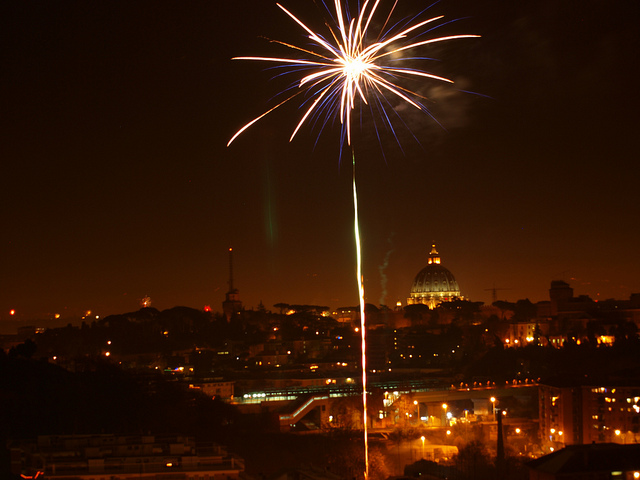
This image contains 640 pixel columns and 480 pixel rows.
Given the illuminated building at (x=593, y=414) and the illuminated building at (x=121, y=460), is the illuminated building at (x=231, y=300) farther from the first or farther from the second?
the illuminated building at (x=121, y=460)

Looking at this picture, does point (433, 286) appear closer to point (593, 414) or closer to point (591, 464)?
point (593, 414)

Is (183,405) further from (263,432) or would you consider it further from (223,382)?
(223,382)

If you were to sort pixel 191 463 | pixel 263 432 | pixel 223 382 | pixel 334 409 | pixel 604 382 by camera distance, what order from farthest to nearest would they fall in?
pixel 223 382 < pixel 334 409 < pixel 604 382 < pixel 263 432 < pixel 191 463

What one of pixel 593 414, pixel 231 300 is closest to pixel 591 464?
pixel 593 414

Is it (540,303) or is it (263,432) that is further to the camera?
(540,303)

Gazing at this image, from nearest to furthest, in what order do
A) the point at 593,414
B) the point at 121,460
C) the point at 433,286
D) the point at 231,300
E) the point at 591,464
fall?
the point at 121,460 → the point at 591,464 → the point at 593,414 → the point at 231,300 → the point at 433,286

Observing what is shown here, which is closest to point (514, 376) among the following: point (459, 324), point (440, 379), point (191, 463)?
point (440, 379)
